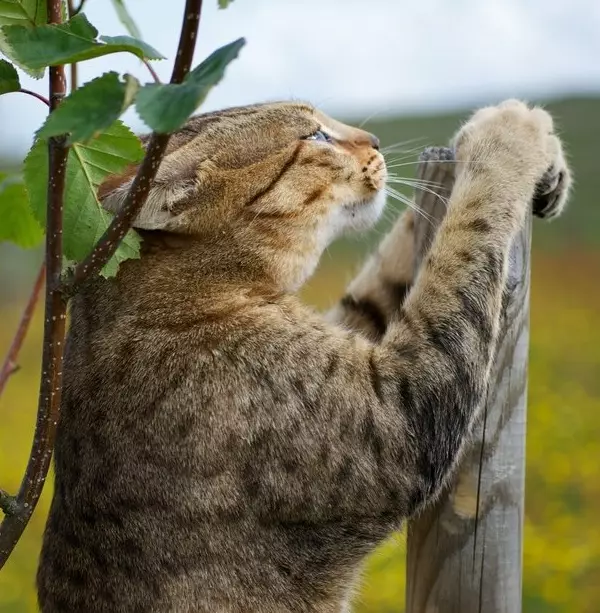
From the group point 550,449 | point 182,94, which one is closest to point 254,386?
point 182,94

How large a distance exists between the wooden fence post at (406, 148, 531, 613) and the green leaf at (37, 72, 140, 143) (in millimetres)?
1456

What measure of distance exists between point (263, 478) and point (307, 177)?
829 mm

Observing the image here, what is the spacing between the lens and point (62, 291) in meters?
1.10

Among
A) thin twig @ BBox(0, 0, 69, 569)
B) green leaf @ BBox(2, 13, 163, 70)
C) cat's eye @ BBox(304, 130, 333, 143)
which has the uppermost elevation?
cat's eye @ BBox(304, 130, 333, 143)

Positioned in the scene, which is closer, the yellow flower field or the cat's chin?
the cat's chin

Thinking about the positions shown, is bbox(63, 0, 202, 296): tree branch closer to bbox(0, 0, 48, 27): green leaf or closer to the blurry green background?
bbox(0, 0, 48, 27): green leaf

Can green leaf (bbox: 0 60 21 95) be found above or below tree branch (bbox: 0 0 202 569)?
above

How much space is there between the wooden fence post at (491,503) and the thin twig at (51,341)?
1248 millimetres

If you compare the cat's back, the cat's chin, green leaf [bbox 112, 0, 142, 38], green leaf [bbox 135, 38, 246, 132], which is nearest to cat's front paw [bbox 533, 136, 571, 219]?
the cat's chin

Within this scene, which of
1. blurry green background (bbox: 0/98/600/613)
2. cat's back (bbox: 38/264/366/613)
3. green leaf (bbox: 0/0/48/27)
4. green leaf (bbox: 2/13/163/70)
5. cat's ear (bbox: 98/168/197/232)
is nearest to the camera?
green leaf (bbox: 2/13/163/70)

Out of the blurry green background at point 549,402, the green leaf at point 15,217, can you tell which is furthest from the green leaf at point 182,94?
the blurry green background at point 549,402

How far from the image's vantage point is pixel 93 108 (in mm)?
881

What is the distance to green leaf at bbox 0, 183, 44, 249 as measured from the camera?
1743 millimetres

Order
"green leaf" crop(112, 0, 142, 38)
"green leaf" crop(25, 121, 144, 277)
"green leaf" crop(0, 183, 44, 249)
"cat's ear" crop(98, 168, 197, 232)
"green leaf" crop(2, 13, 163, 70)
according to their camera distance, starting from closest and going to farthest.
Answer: "green leaf" crop(2, 13, 163, 70) → "green leaf" crop(25, 121, 144, 277) → "green leaf" crop(112, 0, 142, 38) → "green leaf" crop(0, 183, 44, 249) → "cat's ear" crop(98, 168, 197, 232)
